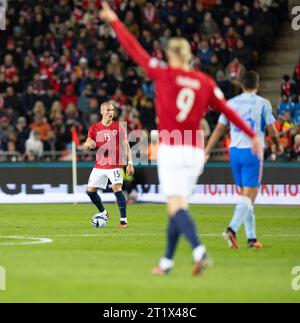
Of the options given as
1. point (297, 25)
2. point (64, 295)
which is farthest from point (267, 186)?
point (64, 295)

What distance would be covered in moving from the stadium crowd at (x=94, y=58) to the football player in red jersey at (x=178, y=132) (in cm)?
1791

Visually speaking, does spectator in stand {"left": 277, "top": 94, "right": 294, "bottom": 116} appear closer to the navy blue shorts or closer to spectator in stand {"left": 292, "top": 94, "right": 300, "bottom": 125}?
spectator in stand {"left": 292, "top": 94, "right": 300, "bottom": 125}

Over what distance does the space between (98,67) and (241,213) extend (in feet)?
61.5

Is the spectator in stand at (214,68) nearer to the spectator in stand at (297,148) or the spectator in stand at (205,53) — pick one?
the spectator in stand at (205,53)

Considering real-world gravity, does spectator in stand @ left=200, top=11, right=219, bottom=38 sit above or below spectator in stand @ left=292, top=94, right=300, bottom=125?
above

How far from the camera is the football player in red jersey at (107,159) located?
19750 millimetres

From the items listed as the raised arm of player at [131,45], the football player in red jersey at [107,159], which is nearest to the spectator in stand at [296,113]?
the football player in red jersey at [107,159]

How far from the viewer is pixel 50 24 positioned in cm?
3494

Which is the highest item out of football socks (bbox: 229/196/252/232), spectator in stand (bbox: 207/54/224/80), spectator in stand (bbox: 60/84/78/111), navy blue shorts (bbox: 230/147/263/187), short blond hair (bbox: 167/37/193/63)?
spectator in stand (bbox: 207/54/224/80)

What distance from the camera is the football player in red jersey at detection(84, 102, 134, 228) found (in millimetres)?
19750

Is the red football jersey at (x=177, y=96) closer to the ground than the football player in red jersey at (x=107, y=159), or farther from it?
farther from it

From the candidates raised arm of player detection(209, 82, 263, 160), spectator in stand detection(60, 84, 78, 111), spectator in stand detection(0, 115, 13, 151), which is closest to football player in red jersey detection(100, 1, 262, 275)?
raised arm of player detection(209, 82, 263, 160)

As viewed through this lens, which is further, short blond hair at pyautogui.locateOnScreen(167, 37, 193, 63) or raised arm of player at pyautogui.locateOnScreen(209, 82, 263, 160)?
raised arm of player at pyautogui.locateOnScreen(209, 82, 263, 160)

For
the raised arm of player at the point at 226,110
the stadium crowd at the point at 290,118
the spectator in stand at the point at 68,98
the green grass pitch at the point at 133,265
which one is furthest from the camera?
the spectator in stand at the point at 68,98
